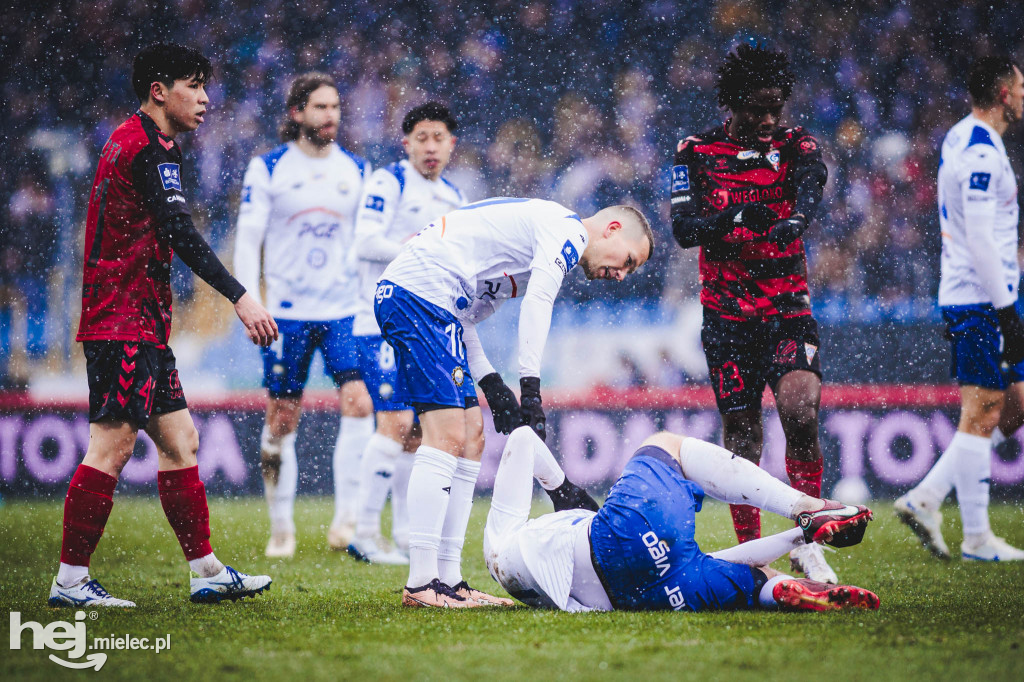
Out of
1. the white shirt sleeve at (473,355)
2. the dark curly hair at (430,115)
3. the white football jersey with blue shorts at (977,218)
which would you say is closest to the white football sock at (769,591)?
the white shirt sleeve at (473,355)

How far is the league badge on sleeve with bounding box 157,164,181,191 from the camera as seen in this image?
3.43 meters

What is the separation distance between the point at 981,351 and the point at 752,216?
1693 millimetres

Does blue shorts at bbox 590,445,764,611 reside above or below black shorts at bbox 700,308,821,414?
below

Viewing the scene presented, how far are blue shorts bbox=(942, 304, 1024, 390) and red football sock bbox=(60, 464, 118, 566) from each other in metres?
3.97

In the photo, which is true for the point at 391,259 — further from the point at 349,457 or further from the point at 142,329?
the point at 142,329

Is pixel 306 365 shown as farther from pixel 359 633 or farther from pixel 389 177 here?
pixel 359 633

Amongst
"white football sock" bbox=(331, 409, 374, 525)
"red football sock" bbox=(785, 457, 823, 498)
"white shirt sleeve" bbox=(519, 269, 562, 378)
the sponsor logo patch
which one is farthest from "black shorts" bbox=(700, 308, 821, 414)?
"white football sock" bbox=(331, 409, 374, 525)

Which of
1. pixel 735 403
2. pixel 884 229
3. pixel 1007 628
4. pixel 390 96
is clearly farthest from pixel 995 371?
pixel 390 96

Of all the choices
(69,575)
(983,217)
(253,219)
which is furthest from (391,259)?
(983,217)

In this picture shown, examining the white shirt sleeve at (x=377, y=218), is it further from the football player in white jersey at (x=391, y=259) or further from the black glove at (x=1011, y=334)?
the black glove at (x=1011, y=334)

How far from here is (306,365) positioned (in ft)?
18.4

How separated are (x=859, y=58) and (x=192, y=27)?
7.27 meters

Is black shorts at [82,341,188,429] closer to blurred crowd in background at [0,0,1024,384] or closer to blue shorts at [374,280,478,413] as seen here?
blue shorts at [374,280,478,413]

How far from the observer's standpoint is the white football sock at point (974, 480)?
4992mm
